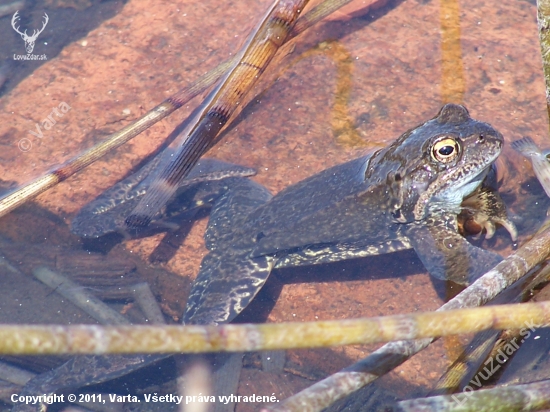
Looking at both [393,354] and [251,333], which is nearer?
[251,333]

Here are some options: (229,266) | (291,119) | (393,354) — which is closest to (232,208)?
(229,266)

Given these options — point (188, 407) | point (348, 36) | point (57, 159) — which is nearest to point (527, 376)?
point (188, 407)

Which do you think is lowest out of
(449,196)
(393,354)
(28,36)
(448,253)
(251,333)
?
(448,253)

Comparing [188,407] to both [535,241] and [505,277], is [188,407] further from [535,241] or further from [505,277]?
[535,241]

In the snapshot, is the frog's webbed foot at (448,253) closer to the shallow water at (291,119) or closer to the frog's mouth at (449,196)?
the frog's mouth at (449,196)

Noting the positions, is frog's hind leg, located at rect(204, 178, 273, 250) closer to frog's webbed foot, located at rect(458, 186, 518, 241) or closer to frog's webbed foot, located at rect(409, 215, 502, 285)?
frog's webbed foot, located at rect(409, 215, 502, 285)

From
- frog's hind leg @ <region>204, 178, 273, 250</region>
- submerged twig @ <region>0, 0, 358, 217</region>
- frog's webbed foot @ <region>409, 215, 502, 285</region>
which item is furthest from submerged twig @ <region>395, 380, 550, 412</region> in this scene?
submerged twig @ <region>0, 0, 358, 217</region>

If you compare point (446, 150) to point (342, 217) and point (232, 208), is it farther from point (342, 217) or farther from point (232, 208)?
point (232, 208)

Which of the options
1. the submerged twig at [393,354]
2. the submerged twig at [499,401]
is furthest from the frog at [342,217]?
the submerged twig at [499,401]
